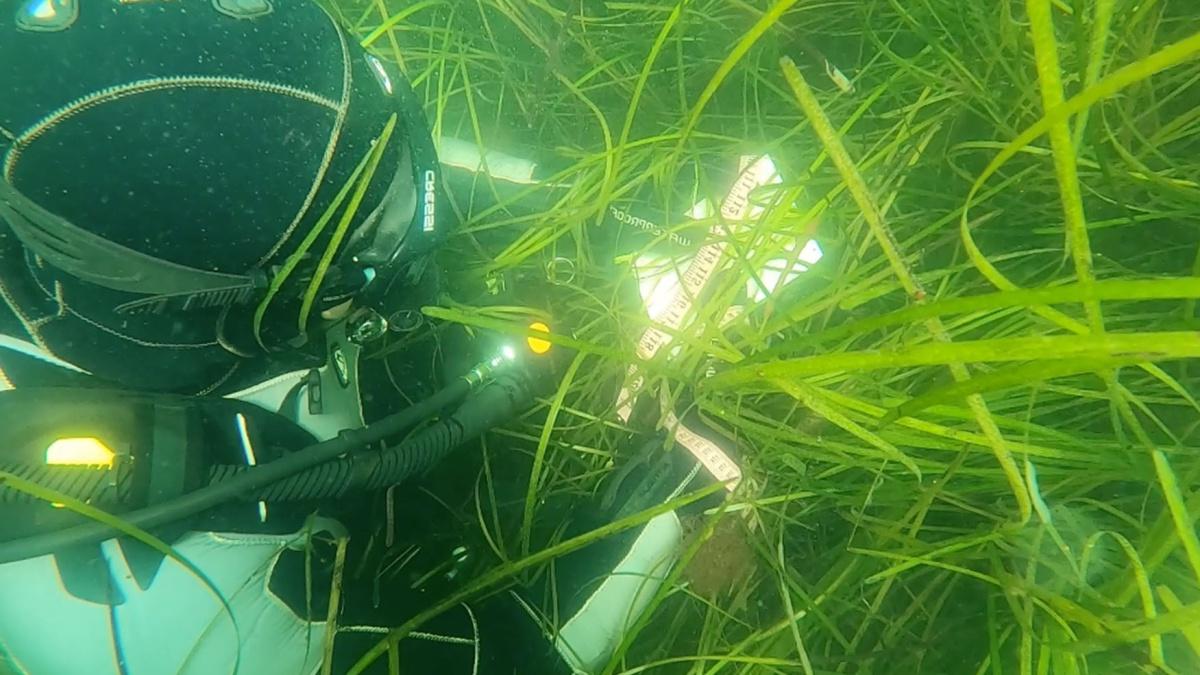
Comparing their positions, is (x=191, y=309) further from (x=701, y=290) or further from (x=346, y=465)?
(x=701, y=290)

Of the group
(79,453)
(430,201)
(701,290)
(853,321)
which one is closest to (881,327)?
(853,321)

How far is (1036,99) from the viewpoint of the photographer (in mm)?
1144

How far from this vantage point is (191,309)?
0.75m

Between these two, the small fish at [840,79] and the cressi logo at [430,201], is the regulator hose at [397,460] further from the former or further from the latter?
the small fish at [840,79]

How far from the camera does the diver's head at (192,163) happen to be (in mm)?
637

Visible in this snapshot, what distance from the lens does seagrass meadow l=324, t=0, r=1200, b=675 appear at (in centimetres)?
103

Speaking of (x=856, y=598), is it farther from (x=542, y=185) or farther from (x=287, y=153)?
(x=287, y=153)

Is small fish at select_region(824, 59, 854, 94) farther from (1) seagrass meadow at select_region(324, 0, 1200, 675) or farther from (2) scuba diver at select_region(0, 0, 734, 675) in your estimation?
(2) scuba diver at select_region(0, 0, 734, 675)

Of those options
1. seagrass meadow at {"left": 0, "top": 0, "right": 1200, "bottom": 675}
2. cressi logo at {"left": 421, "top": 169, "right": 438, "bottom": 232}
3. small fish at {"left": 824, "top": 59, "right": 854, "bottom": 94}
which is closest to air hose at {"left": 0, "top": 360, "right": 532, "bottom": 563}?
seagrass meadow at {"left": 0, "top": 0, "right": 1200, "bottom": 675}

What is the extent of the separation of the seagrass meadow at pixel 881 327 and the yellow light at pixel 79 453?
A: 39 cm

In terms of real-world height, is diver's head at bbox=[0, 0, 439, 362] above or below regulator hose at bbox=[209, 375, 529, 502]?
above

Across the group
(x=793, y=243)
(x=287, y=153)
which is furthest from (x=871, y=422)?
(x=287, y=153)

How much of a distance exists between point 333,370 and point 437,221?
0.88 ft

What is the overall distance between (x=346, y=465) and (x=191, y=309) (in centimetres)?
24
